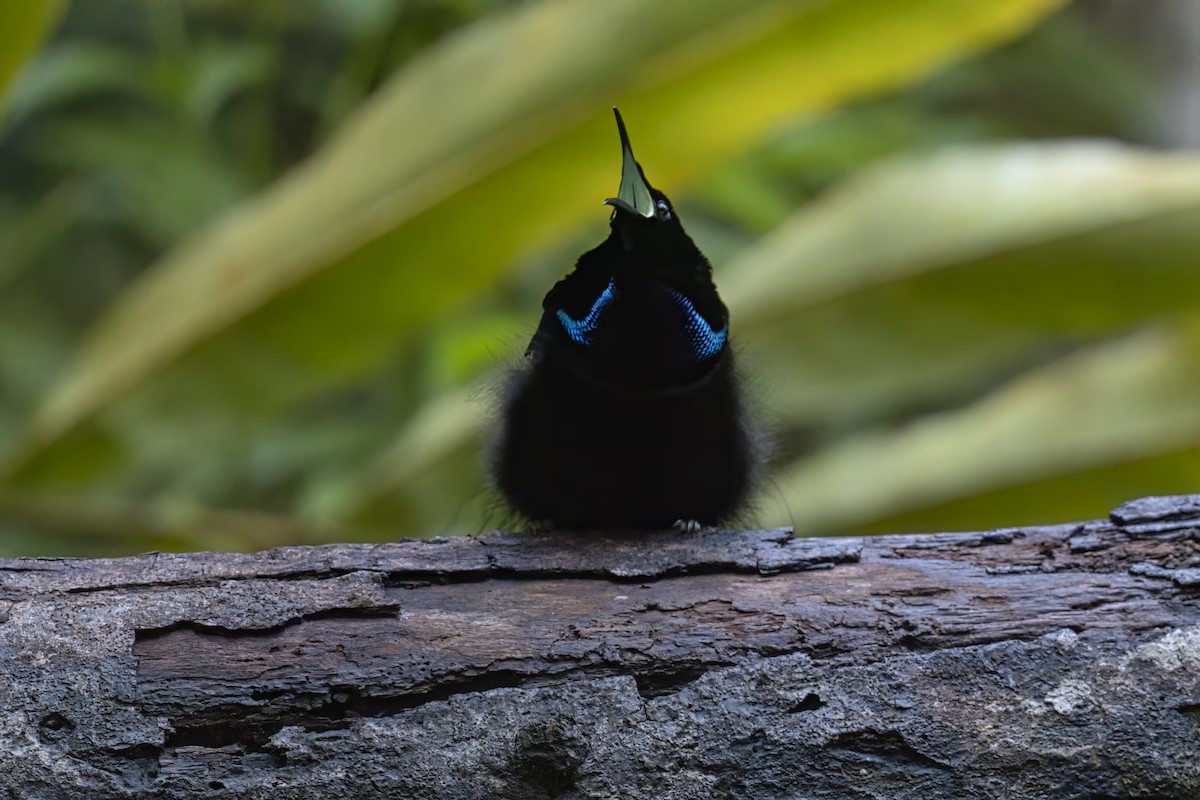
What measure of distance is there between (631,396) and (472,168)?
148 centimetres

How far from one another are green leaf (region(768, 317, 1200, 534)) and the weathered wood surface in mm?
1944

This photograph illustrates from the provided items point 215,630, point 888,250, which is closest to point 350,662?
point 215,630

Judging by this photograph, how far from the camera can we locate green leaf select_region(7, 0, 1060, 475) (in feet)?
10.3

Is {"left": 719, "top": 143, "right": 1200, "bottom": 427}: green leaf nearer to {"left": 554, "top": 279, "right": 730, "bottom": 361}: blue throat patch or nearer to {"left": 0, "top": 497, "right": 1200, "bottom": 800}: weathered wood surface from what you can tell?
{"left": 554, "top": 279, "right": 730, "bottom": 361}: blue throat patch

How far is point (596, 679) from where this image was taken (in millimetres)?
1584

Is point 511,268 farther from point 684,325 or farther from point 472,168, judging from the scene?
point 684,325

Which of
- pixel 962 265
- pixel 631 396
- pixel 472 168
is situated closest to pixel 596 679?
pixel 631 396

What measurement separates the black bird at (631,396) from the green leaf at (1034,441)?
171 cm

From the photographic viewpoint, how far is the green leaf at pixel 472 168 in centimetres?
313

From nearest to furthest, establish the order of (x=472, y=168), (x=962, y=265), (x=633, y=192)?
(x=633, y=192) → (x=472, y=168) → (x=962, y=265)

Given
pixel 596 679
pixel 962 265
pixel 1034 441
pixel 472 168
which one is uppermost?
pixel 472 168

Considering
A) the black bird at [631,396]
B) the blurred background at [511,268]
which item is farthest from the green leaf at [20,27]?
the black bird at [631,396]

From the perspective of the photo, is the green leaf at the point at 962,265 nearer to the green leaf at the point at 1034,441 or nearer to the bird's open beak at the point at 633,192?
the green leaf at the point at 1034,441

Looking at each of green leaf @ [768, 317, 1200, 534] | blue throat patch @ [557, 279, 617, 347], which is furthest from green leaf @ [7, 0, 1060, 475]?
blue throat patch @ [557, 279, 617, 347]
